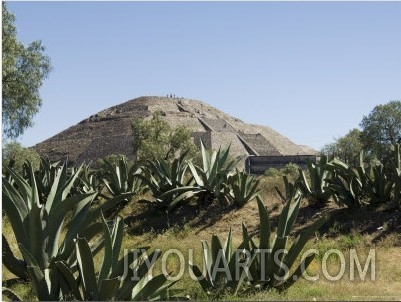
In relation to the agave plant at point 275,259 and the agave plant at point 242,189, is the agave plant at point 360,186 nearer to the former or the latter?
the agave plant at point 242,189

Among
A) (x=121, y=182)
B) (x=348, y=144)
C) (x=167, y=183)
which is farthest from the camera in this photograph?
(x=348, y=144)

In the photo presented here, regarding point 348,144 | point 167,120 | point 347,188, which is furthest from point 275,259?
point 167,120

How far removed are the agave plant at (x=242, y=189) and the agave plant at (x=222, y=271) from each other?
455cm

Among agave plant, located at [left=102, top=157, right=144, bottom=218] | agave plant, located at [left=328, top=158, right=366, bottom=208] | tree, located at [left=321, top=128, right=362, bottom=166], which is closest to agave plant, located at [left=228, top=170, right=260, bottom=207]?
agave plant, located at [left=328, top=158, right=366, bottom=208]

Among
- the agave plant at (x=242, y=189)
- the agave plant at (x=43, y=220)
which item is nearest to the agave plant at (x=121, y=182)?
the agave plant at (x=242, y=189)

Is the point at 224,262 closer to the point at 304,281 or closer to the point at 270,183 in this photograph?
the point at 304,281

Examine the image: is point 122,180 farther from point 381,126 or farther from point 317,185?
point 381,126

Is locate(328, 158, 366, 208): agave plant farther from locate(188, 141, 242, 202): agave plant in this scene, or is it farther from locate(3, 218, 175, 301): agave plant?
locate(3, 218, 175, 301): agave plant

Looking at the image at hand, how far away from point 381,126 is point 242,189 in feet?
112

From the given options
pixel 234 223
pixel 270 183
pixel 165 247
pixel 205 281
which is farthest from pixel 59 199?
pixel 270 183

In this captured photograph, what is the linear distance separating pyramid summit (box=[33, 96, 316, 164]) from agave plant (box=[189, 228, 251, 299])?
55.8 meters

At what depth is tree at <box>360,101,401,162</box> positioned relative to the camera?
39.6 meters

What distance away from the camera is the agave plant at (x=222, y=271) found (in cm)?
419

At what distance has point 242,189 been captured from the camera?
29.7 feet
